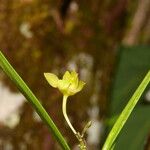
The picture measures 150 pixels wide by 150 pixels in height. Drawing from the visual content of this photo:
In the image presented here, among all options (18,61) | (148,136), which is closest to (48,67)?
(18,61)

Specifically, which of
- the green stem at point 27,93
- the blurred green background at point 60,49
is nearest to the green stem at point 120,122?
the green stem at point 27,93

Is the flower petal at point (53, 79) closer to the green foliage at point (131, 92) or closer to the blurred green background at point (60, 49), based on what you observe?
the green foliage at point (131, 92)

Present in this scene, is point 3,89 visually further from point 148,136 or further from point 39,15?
point 148,136

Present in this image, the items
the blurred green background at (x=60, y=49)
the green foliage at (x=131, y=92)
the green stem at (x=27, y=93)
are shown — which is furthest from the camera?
the blurred green background at (x=60, y=49)

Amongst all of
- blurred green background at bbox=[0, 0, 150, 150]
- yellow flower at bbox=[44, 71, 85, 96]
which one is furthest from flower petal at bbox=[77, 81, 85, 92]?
blurred green background at bbox=[0, 0, 150, 150]

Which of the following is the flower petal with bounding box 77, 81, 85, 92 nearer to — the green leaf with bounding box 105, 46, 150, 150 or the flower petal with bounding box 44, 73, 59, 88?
the flower petal with bounding box 44, 73, 59, 88

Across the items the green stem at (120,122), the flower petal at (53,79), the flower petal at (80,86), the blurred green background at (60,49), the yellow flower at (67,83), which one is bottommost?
the blurred green background at (60,49)
